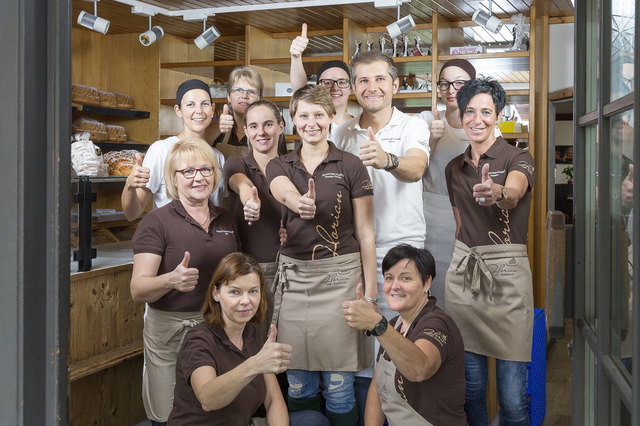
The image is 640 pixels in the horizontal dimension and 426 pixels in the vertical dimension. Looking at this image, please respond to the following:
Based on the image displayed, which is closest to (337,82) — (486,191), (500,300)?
(486,191)

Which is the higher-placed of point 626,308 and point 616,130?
point 616,130

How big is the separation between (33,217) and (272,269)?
1718mm

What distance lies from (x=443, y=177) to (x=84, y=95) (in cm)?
357

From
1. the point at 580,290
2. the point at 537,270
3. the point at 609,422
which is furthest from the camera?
the point at 537,270

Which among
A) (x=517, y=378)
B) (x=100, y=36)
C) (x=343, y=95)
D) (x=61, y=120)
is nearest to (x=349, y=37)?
(x=100, y=36)

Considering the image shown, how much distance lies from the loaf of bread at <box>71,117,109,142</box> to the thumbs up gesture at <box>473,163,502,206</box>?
403cm

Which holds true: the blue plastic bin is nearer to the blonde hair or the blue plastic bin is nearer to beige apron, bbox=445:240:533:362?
beige apron, bbox=445:240:533:362

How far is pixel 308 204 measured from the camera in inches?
93.9

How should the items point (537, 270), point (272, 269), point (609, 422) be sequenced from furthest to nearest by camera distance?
point (537, 270)
point (272, 269)
point (609, 422)

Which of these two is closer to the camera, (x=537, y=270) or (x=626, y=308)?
(x=626, y=308)

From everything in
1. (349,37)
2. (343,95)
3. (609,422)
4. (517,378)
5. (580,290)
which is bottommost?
(517,378)

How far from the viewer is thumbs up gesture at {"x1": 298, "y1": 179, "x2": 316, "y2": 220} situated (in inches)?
93.7

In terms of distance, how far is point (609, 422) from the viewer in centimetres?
130
